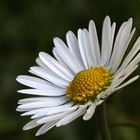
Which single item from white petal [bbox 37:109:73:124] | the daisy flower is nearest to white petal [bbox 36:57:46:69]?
the daisy flower

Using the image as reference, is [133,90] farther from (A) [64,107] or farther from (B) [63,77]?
(A) [64,107]

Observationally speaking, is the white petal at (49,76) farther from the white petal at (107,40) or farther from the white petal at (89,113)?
the white petal at (89,113)

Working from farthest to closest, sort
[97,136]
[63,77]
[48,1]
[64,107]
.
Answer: [48,1], [97,136], [63,77], [64,107]

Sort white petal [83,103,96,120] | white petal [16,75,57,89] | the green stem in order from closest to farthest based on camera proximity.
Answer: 1. white petal [83,103,96,120]
2. the green stem
3. white petal [16,75,57,89]

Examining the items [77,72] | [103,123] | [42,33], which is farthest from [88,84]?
[42,33]

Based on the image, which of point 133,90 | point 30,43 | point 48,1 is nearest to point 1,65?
point 30,43

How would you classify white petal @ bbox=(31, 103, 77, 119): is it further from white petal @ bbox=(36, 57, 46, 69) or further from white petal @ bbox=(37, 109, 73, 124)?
white petal @ bbox=(36, 57, 46, 69)

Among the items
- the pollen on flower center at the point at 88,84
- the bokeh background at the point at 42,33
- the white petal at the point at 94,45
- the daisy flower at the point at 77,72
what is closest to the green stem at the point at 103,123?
the daisy flower at the point at 77,72

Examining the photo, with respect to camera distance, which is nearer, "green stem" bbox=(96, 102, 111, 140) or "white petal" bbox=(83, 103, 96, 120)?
"white petal" bbox=(83, 103, 96, 120)
